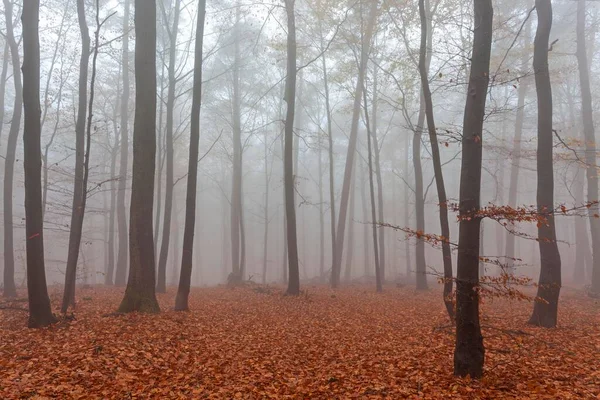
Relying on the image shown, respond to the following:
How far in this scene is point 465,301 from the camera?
473 centimetres

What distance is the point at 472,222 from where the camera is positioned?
471 centimetres

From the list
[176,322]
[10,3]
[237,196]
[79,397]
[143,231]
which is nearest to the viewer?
[79,397]

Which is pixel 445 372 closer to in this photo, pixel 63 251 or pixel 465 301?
pixel 465 301

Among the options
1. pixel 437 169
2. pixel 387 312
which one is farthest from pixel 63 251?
pixel 437 169

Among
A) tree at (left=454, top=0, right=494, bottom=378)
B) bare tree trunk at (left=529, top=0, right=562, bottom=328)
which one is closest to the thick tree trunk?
tree at (left=454, top=0, right=494, bottom=378)

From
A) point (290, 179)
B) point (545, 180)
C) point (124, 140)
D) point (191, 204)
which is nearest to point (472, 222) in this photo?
point (545, 180)

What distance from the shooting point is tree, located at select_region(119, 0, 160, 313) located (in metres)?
8.46

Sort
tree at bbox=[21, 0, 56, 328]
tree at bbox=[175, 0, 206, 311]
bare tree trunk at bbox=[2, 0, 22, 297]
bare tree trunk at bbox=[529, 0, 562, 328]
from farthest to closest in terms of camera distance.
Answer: bare tree trunk at bbox=[2, 0, 22, 297] < tree at bbox=[175, 0, 206, 311] < bare tree trunk at bbox=[529, 0, 562, 328] < tree at bbox=[21, 0, 56, 328]

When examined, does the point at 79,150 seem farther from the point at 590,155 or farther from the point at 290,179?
the point at 590,155

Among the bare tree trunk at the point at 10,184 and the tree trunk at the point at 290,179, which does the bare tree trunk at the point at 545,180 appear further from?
the bare tree trunk at the point at 10,184

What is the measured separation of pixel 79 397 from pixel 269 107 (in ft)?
68.3

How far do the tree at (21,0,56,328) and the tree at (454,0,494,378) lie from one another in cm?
709

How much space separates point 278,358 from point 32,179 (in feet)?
18.1

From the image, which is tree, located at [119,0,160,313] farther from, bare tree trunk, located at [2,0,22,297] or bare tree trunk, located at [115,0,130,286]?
bare tree trunk, located at [115,0,130,286]
